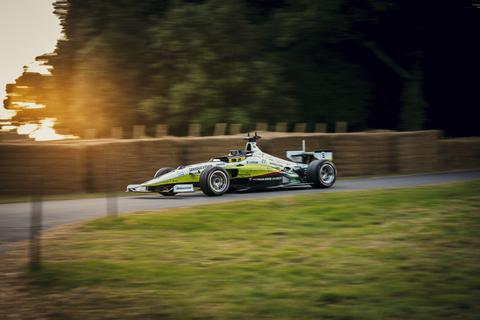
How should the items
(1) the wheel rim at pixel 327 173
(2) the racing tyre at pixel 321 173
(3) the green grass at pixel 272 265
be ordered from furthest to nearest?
(1) the wheel rim at pixel 327 173 < (2) the racing tyre at pixel 321 173 < (3) the green grass at pixel 272 265

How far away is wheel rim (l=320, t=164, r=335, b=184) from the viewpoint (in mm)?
14867

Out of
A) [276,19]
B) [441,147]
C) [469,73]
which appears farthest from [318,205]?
A: [469,73]

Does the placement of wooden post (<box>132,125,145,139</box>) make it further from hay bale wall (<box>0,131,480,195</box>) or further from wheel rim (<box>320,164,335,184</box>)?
wheel rim (<box>320,164,335,184</box>)

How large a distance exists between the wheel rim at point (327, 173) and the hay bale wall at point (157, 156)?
3060 mm

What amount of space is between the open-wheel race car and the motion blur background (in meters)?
9.33

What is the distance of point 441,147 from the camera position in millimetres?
21516

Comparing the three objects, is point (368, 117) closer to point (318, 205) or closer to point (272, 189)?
point (272, 189)

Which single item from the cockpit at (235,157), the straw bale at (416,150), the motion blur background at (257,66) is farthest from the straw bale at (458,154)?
the cockpit at (235,157)

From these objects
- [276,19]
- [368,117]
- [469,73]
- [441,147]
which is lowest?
[441,147]

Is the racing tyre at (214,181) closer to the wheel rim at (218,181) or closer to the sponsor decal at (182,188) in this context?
the wheel rim at (218,181)

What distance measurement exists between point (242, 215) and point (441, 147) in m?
14.9

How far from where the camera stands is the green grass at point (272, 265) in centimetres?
438

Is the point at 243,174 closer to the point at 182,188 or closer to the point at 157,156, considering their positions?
the point at 182,188

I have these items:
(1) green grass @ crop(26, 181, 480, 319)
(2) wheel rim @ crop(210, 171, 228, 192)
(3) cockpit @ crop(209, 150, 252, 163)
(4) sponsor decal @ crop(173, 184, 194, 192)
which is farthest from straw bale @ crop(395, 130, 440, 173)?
(1) green grass @ crop(26, 181, 480, 319)
